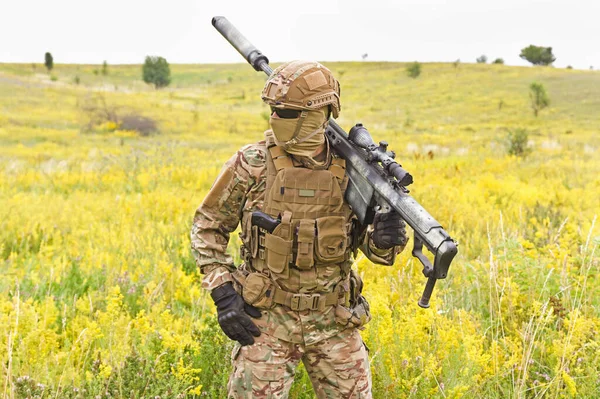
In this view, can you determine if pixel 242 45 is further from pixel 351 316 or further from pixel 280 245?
pixel 351 316

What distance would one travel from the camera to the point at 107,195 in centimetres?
857

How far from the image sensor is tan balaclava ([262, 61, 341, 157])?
2.27 m

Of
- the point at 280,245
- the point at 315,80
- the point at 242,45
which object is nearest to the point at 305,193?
the point at 280,245

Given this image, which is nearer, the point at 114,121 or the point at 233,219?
the point at 233,219

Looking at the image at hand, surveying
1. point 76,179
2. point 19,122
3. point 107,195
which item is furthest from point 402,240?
point 19,122

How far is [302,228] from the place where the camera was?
2256 mm

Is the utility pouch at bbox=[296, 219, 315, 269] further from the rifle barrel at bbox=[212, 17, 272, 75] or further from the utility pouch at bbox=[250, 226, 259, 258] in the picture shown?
the rifle barrel at bbox=[212, 17, 272, 75]

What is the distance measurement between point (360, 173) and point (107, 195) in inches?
283

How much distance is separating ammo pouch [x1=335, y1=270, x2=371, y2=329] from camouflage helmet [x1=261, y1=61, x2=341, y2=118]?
90cm

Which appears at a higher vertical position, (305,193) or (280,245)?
(305,193)

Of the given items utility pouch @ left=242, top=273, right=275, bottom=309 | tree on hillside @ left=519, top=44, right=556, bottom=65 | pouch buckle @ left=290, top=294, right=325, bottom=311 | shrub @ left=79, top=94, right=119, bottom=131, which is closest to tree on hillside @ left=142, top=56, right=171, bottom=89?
shrub @ left=79, top=94, right=119, bottom=131

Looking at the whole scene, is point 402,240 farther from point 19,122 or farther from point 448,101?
point 448,101

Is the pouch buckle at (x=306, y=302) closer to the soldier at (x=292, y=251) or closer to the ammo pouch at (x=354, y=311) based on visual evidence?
the soldier at (x=292, y=251)

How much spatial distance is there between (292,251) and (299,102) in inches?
26.9
